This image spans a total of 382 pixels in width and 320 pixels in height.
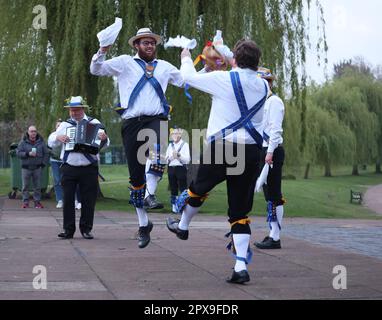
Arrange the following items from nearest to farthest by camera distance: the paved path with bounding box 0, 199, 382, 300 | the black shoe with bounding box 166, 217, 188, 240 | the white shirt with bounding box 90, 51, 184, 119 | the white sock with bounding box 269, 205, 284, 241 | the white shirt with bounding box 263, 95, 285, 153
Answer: the paved path with bounding box 0, 199, 382, 300 → the black shoe with bounding box 166, 217, 188, 240 → the white shirt with bounding box 90, 51, 184, 119 → the white shirt with bounding box 263, 95, 285, 153 → the white sock with bounding box 269, 205, 284, 241

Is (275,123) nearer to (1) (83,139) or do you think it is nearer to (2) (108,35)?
(2) (108,35)

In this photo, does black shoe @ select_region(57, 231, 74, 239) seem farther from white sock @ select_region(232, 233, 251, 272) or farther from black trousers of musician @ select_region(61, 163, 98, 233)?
white sock @ select_region(232, 233, 251, 272)

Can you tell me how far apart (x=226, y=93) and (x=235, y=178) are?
837 millimetres

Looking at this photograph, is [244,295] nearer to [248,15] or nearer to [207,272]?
[207,272]

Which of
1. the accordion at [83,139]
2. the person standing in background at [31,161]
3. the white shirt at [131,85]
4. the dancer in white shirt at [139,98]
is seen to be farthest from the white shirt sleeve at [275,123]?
the person standing in background at [31,161]

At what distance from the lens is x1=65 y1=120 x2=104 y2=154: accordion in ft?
35.5

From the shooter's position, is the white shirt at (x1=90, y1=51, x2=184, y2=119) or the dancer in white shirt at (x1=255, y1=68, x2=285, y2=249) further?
the dancer in white shirt at (x1=255, y1=68, x2=285, y2=249)

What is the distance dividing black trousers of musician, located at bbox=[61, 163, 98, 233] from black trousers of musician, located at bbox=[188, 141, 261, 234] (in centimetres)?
413

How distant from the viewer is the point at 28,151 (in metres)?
17.6

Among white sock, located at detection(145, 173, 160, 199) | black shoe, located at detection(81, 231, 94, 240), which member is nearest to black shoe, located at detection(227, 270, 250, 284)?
white sock, located at detection(145, 173, 160, 199)

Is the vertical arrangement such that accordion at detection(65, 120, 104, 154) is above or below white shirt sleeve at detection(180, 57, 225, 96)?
below

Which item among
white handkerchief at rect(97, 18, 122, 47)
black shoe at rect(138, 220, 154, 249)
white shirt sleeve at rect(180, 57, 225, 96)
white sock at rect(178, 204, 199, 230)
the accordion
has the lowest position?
black shoe at rect(138, 220, 154, 249)

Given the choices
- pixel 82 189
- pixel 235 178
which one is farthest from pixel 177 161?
pixel 235 178
